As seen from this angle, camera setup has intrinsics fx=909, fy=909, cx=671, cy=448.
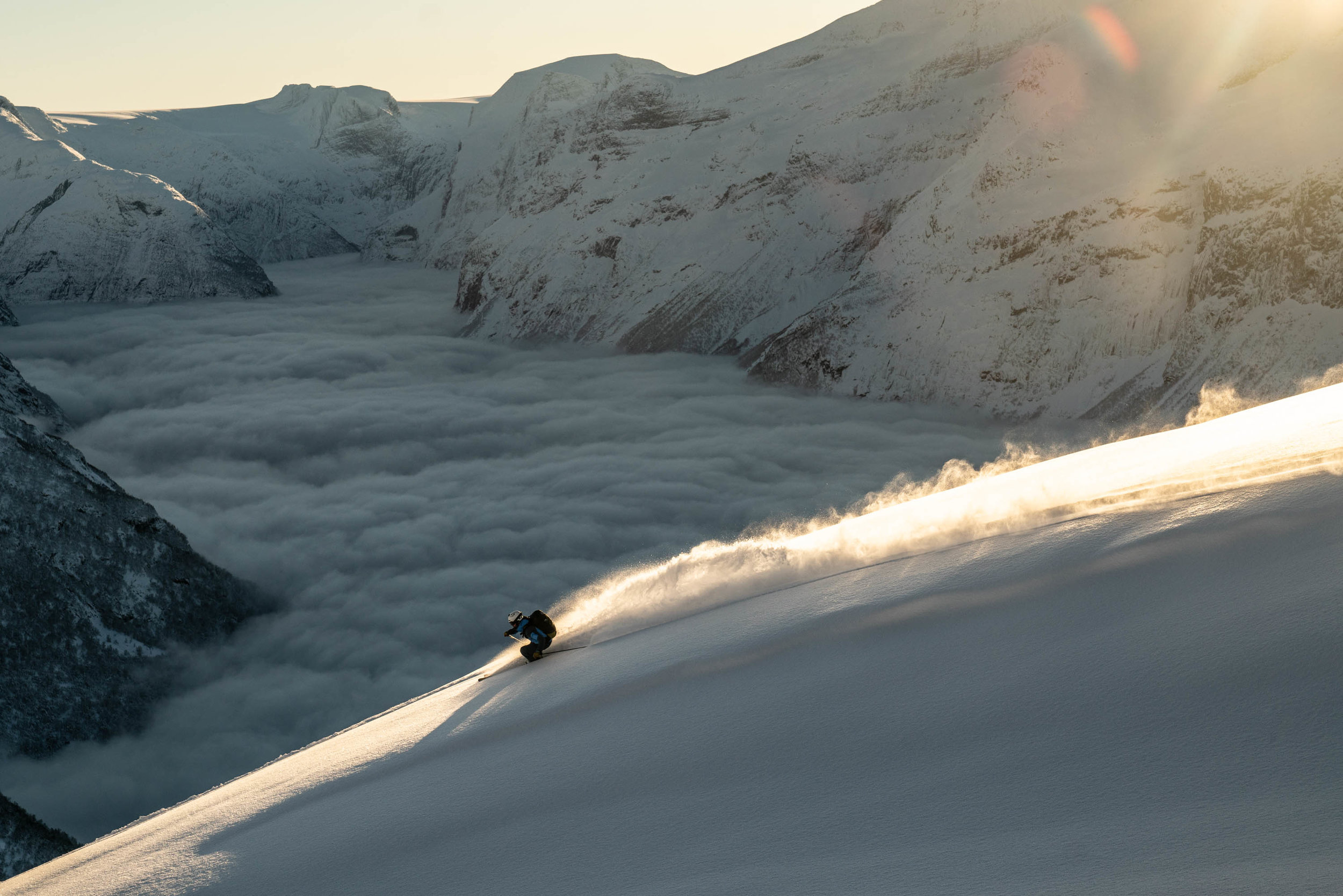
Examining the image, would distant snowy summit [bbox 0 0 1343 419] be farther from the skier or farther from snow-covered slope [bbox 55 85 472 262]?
snow-covered slope [bbox 55 85 472 262]

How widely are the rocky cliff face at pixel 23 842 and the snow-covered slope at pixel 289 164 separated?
172 m

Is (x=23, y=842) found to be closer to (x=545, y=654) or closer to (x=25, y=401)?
(x=545, y=654)

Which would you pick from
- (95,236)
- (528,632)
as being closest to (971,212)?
(528,632)

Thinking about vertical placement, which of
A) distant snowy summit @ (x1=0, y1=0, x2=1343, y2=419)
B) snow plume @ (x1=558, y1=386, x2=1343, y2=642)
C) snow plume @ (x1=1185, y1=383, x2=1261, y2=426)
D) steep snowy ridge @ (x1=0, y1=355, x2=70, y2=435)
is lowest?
steep snowy ridge @ (x1=0, y1=355, x2=70, y2=435)

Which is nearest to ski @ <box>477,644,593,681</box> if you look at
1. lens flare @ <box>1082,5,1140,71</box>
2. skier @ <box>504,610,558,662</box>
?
skier @ <box>504,610,558,662</box>

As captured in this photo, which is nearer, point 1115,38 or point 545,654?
point 545,654

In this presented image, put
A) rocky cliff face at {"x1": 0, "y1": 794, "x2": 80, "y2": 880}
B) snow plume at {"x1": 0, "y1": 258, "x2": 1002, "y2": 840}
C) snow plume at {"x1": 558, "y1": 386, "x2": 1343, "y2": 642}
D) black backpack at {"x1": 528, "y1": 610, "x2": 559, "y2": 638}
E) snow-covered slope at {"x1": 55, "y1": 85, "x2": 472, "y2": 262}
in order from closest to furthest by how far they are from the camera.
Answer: snow plume at {"x1": 558, "y1": 386, "x2": 1343, "y2": 642} < black backpack at {"x1": 528, "y1": 610, "x2": 559, "y2": 638} < rocky cliff face at {"x1": 0, "y1": 794, "x2": 80, "y2": 880} < snow plume at {"x1": 0, "y1": 258, "x2": 1002, "y2": 840} < snow-covered slope at {"x1": 55, "y1": 85, "x2": 472, "y2": 262}

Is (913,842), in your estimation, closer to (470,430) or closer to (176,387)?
(470,430)

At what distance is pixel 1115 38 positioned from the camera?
153 feet

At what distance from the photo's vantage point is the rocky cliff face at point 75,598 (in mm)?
23031

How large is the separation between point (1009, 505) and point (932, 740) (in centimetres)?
295

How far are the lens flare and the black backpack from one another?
156 feet

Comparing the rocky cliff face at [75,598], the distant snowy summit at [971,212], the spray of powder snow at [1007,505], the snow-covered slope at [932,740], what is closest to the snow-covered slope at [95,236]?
the distant snowy summit at [971,212]

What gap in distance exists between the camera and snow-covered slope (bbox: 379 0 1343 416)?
3562cm
